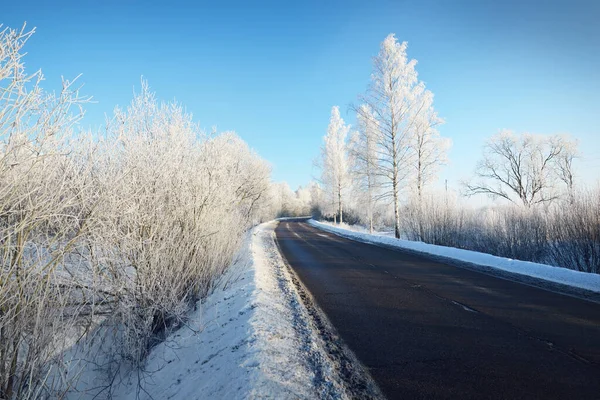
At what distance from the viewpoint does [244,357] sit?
292 cm

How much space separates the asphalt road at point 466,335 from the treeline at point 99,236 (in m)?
2.55

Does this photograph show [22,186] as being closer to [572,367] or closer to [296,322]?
[296,322]

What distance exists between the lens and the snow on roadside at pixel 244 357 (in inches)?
95.7

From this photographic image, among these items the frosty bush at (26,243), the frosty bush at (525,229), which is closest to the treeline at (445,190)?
the frosty bush at (525,229)

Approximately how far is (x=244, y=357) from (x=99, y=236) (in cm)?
206

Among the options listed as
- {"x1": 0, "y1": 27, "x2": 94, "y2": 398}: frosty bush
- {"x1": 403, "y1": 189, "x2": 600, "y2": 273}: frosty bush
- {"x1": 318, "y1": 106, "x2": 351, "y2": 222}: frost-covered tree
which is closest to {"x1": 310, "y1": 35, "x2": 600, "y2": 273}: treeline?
{"x1": 403, "y1": 189, "x2": 600, "y2": 273}: frosty bush

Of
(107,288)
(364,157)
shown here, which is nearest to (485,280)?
(107,288)

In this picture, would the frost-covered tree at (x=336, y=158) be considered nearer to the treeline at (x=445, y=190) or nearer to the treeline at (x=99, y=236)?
the treeline at (x=445, y=190)

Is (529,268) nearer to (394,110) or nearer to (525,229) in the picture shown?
(525,229)

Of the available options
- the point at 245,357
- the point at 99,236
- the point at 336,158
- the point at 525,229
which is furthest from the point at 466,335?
the point at 336,158

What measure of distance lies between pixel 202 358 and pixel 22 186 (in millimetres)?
2633

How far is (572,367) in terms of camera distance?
262 centimetres

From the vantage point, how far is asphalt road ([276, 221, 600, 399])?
2.42m

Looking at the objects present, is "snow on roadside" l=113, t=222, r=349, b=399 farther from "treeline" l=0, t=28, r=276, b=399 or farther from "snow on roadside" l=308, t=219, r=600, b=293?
"snow on roadside" l=308, t=219, r=600, b=293
